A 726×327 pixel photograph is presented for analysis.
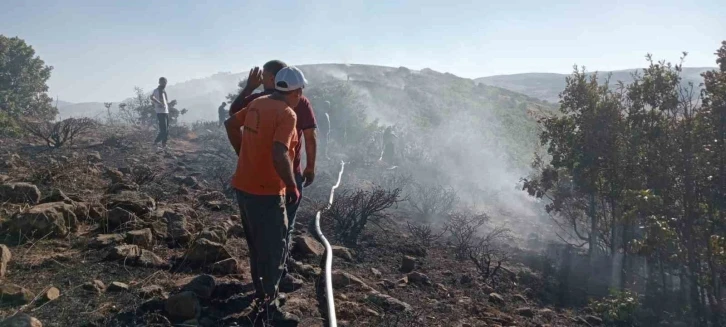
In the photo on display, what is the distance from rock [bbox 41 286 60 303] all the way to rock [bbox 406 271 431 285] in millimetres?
3206

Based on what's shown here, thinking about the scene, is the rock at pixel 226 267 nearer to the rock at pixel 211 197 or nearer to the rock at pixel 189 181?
the rock at pixel 211 197

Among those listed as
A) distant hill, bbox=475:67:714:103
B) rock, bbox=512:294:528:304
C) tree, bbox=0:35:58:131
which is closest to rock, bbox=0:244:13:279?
rock, bbox=512:294:528:304

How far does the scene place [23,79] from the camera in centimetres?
1505

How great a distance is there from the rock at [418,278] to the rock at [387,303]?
3.07 ft

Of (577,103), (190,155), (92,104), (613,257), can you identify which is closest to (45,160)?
(190,155)

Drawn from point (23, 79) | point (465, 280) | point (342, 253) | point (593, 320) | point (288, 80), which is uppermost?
point (23, 79)

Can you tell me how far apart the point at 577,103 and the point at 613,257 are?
2.61 m

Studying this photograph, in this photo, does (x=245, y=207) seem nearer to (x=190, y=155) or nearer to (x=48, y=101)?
(x=190, y=155)

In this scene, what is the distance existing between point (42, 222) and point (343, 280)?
2.55 meters

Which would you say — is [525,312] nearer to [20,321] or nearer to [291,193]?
[291,193]

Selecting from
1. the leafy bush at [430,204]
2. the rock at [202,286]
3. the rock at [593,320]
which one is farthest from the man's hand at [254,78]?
the leafy bush at [430,204]

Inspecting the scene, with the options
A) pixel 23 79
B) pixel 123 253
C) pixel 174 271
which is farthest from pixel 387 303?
pixel 23 79

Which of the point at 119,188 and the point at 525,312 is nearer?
the point at 525,312

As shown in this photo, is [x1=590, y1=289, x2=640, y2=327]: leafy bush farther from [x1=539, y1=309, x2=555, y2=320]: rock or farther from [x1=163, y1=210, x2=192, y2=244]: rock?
[x1=163, y1=210, x2=192, y2=244]: rock
